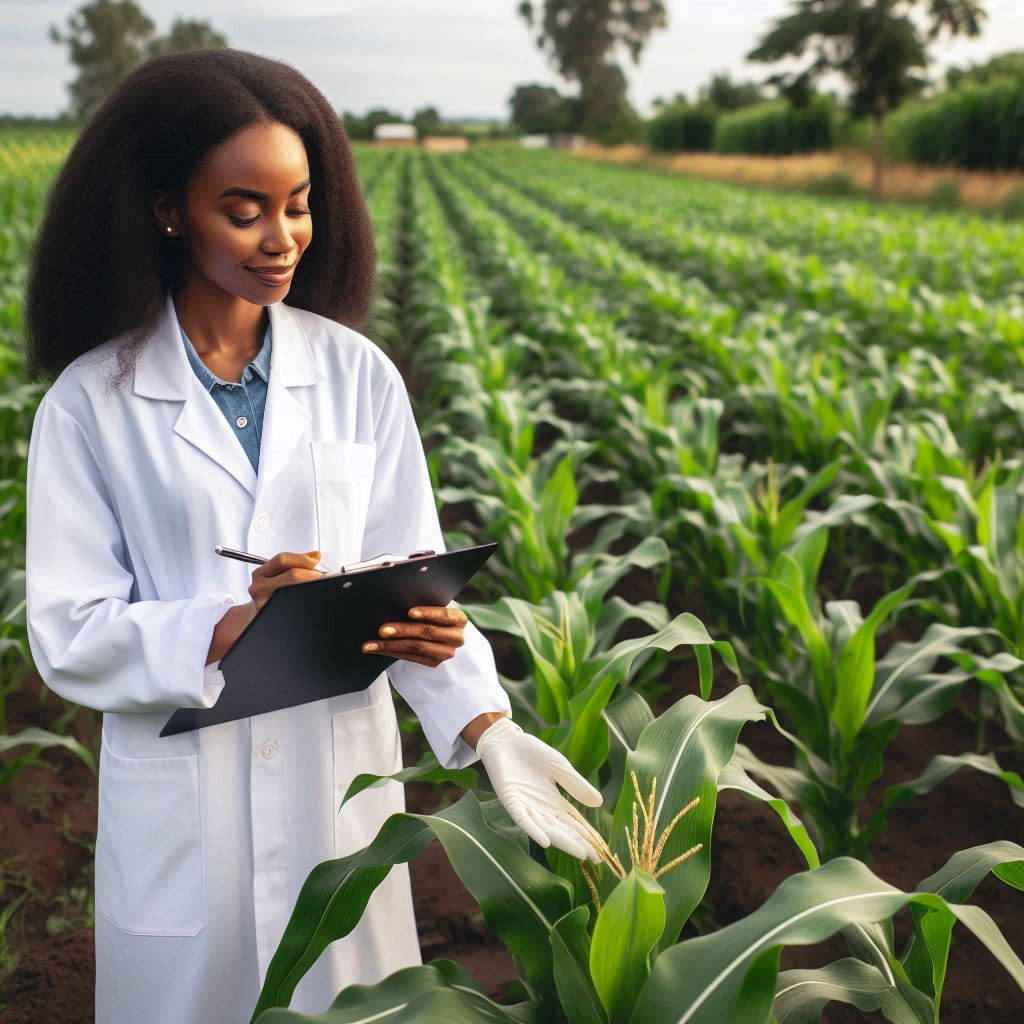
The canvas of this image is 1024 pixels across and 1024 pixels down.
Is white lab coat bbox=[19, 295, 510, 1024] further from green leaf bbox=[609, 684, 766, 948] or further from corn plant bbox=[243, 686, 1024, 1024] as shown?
green leaf bbox=[609, 684, 766, 948]

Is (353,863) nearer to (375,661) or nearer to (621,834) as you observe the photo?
(375,661)

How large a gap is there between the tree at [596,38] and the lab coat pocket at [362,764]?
7263cm

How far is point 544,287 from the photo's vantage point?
9.40 m

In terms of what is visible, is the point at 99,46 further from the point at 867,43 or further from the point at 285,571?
the point at 285,571

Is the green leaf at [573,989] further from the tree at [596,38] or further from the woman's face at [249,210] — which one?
the tree at [596,38]

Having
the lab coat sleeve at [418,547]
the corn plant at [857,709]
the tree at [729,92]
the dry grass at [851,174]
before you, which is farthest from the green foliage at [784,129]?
the lab coat sleeve at [418,547]

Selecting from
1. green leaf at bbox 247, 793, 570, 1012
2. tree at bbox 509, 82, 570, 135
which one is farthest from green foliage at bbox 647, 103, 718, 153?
green leaf at bbox 247, 793, 570, 1012

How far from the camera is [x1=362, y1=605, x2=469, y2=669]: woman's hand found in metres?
1.50

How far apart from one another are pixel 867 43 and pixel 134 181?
39734 millimetres

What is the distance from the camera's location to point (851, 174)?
98.3 feet

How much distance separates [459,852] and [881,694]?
4.51ft

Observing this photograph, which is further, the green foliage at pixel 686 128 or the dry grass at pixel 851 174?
the green foliage at pixel 686 128

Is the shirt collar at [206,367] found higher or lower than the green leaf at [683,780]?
higher

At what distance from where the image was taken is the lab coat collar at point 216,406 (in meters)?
1.55
